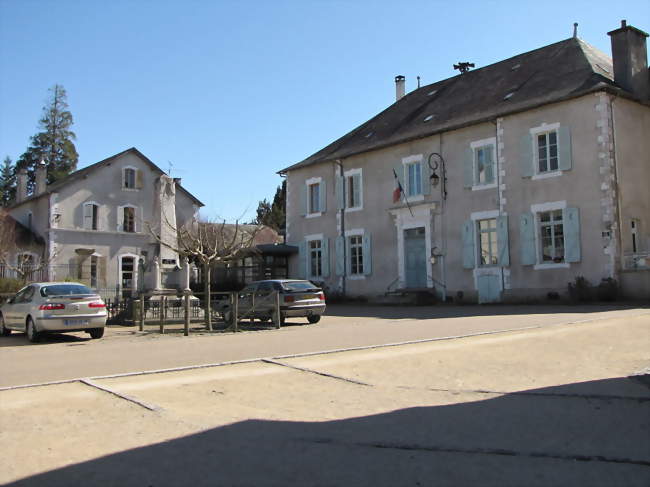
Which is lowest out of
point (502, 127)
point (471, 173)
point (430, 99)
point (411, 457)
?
point (411, 457)

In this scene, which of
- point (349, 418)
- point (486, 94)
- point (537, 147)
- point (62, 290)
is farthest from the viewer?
point (486, 94)

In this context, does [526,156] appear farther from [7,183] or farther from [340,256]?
[7,183]

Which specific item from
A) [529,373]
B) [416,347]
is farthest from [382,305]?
[529,373]

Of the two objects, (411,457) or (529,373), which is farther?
(529,373)

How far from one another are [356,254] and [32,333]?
1726cm

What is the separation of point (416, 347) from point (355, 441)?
18.2 feet

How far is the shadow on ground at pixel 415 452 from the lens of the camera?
4.17m

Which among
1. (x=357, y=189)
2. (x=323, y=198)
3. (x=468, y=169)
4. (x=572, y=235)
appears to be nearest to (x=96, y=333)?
(x=572, y=235)

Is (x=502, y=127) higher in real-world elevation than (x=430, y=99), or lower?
lower

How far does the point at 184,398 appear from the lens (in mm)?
6926

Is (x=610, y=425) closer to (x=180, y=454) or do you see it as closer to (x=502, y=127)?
(x=180, y=454)

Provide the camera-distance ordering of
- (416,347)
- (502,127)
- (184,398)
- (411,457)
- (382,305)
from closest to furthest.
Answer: (411,457) < (184,398) < (416,347) < (502,127) < (382,305)

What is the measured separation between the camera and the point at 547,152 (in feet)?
72.2

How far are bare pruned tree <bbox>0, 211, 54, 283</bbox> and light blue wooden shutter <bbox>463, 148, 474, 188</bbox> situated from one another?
2012 cm
